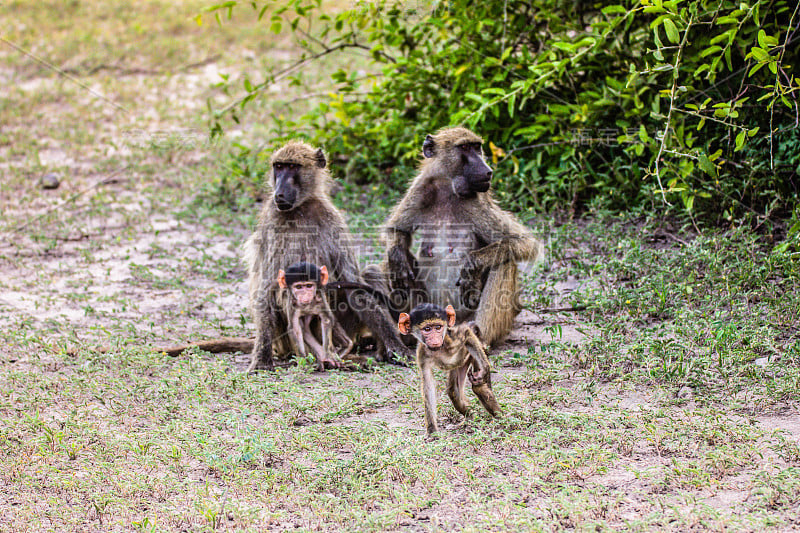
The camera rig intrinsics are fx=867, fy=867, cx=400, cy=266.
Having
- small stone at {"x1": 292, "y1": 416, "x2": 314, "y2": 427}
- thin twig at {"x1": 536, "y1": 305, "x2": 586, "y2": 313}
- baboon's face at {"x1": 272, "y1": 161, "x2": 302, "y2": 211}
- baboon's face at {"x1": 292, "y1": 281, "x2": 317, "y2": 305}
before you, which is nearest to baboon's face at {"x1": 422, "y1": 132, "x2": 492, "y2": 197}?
baboon's face at {"x1": 272, "y1": 161, "x2": 302, "y2": 211}

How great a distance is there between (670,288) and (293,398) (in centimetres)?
233

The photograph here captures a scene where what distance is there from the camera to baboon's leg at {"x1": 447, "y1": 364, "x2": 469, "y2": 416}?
3574mm

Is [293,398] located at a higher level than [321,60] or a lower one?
lower

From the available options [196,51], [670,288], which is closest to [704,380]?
[670,288]

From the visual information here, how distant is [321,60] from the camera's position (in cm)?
1084

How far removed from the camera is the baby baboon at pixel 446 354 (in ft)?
11.1

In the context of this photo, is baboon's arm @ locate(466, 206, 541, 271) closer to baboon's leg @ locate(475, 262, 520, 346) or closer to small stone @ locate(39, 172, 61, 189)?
baboon's leg @ locate(475, 262, 520, 346)

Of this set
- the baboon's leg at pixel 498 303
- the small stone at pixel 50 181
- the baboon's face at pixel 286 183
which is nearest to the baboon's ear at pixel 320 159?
the baboon's face at pixel 286 183

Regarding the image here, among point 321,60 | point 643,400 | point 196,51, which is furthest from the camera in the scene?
point 196,51

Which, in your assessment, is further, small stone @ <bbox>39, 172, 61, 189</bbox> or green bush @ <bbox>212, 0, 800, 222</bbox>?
small stone @ <bbox>39, 172, 61, 189</bbox>

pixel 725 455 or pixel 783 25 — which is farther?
pixel 783 25

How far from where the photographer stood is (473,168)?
493 centimetres

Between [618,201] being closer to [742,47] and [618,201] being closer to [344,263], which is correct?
[742,47]

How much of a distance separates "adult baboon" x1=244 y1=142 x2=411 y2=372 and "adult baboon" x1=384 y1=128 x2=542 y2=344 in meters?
0.26
